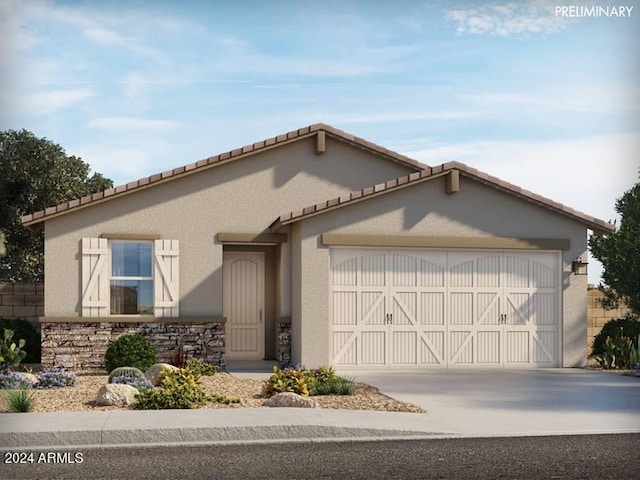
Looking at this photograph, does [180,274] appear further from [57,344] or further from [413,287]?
[413,287]

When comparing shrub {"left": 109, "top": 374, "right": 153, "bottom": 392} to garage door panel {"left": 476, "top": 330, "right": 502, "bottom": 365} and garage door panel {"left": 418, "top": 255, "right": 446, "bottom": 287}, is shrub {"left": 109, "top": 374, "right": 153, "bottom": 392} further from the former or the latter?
garage door panel {"left": 476, "top": 330, "right": 502, "bottom": 365}

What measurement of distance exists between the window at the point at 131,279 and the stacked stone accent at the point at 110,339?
346 millimetres

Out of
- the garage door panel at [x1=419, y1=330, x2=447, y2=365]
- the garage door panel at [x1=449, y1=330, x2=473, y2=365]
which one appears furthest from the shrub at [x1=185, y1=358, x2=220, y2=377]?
the garage door panel at [x1=449, y1=330, x2=473, y2=365]

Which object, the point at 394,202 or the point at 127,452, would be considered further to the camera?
the point at 394,202

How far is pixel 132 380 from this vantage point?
14.3 metres

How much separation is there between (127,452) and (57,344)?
29.6 feet

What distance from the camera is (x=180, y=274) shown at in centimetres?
1833

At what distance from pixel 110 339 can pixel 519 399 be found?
8.53m

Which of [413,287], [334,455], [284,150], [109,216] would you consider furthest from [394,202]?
[334,455]

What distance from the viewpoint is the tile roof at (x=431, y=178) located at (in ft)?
56.4

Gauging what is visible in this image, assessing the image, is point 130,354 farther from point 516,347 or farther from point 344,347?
point 516,347

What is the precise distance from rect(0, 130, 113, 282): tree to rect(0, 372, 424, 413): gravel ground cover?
13.6 metres

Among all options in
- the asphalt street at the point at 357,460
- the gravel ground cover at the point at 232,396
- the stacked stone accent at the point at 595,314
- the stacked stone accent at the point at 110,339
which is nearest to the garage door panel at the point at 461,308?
the gravel ground cover at the point at 232,396

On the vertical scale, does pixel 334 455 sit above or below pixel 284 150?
below
